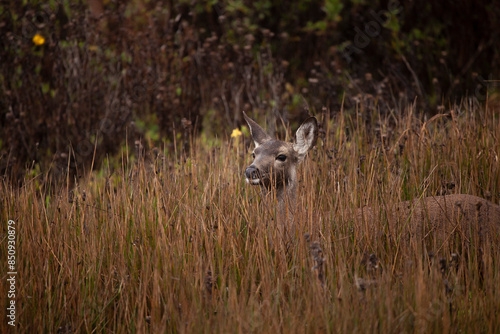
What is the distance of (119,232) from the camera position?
3.82m

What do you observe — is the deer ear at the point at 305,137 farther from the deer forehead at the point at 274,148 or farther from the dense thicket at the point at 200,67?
the dense thicket at the point at 200,67

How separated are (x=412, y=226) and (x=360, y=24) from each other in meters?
6.69

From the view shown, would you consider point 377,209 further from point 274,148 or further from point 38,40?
point 38,40

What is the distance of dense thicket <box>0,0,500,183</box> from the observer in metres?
6.79

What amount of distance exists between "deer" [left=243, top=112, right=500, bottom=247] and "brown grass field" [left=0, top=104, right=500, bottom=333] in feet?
0.30

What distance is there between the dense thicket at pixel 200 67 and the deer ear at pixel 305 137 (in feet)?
2.71

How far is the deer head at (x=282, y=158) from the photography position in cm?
442

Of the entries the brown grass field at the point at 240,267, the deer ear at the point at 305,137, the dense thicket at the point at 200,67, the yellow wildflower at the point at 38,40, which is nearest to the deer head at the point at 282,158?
the deer ear at the point at 305,137

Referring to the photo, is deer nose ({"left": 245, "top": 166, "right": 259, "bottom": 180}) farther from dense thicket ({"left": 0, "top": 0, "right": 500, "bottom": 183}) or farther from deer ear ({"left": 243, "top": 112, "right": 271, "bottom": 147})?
dense thicket ({"left": 0, "top": 0, "right": 500, "bottom": 183})

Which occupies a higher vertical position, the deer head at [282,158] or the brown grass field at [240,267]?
the deer head at [282,158]

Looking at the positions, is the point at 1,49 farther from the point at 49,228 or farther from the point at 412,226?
the point at 412,226

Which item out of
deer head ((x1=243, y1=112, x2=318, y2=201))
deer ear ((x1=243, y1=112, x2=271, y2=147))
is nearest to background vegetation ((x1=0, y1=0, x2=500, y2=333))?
deer head ((x1=243, y1=112, x2=318, y2=201))

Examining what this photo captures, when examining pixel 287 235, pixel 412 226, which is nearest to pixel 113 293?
pixel 287 235

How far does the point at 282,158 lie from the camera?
455 cm
